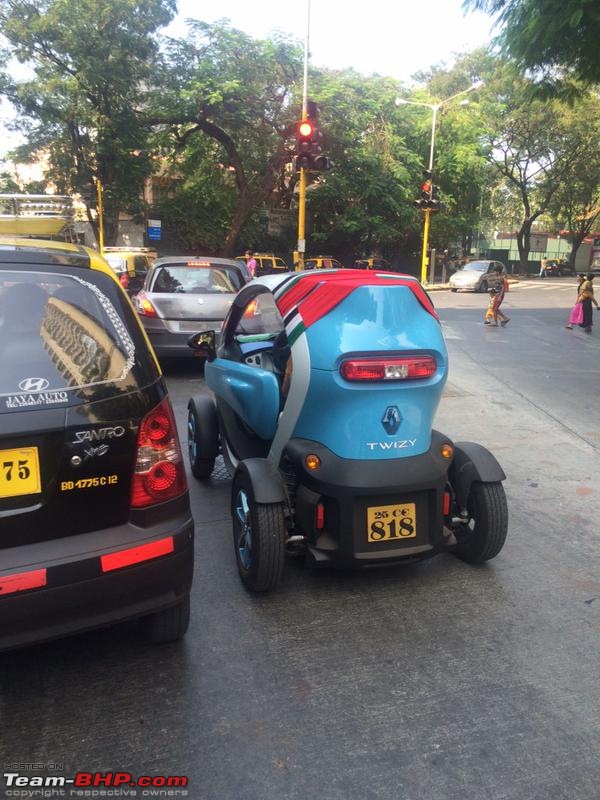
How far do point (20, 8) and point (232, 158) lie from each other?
9.00m

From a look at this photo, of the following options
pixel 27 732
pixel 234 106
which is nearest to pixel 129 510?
pixel 27 732

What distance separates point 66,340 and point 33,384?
237 millimetres

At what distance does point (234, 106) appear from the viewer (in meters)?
24.6

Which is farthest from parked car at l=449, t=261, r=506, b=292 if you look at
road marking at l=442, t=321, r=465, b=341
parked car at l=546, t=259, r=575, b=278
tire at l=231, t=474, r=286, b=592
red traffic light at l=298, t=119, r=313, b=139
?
tire at l=231, t=474, r=286, b=592

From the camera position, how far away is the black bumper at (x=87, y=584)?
7.37 ft

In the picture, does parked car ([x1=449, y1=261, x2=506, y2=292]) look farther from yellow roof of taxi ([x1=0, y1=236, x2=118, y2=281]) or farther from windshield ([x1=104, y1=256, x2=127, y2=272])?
yellow roof of taxi ([x1=0, y1=236, x2=118, y2=281])

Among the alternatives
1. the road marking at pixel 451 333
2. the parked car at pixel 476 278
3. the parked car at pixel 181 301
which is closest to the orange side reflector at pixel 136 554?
the parked car at pixel 181 301

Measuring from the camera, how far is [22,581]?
7.29 ft

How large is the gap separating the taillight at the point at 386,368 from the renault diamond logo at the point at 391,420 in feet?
0.51

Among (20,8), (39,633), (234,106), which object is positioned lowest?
(39,633)

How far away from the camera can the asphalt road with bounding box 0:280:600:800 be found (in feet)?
7.47

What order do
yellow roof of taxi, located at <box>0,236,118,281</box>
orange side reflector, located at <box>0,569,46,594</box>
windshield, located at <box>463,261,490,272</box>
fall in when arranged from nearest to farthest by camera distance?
orange side reflector, located at <box>0,569,46,594</box>, yellow roof of taxi, located at <box>0,236,118,281</box>, windshield, located at <box>463,261,490,272</box>

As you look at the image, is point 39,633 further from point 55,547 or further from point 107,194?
point 107,194

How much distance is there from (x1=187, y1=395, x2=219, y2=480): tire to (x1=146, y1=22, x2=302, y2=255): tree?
69.9 feet
